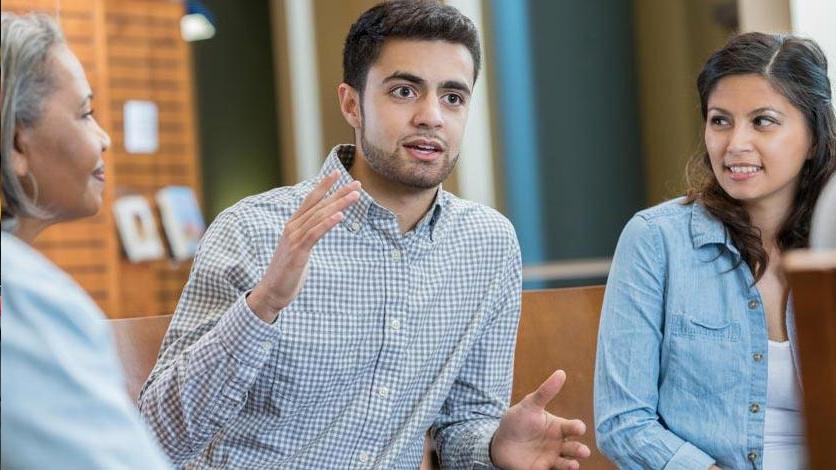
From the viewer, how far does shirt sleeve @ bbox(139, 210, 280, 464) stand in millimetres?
1535

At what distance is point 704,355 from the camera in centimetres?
185

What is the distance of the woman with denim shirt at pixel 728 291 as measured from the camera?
71.3 inches

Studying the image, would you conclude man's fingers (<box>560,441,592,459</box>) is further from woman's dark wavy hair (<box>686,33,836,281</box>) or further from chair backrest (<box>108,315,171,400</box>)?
chair backrest (<box>108,315,171,400</box>)

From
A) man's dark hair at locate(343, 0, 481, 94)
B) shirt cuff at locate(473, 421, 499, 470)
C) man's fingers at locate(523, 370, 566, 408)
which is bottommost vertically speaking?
shirt cuff at locate(473, 421, 499, 470)

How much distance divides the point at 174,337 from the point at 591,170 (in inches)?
123

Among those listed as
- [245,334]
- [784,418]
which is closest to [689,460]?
[784,418]

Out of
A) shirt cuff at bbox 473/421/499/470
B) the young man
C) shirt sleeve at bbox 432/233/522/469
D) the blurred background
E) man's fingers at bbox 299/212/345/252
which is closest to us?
man's fingers at bbox 299/212/345/252

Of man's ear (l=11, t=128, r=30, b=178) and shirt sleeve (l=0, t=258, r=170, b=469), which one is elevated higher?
man's ear (l=11, t=128, r=30, b=178)

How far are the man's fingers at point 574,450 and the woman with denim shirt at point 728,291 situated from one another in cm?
23

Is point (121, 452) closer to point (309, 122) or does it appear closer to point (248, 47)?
point (309, 122)

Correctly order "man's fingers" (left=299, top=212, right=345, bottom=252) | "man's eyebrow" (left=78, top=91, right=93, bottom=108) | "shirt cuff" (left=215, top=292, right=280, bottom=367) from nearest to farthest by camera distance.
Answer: "man's eyebrow" (left=78, top=91, right=93, bottom=108) → "man's fingers" (left=299, top=212, right=345, bottom=252) → "shirt cuff" (left=215, top=292, right=280, bottom=367)

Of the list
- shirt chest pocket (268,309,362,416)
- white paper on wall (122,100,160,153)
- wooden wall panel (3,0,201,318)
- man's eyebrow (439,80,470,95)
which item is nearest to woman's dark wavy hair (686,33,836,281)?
man's eyebrow (439,80,470,95)

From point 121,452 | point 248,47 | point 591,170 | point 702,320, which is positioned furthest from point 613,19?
point 121,452

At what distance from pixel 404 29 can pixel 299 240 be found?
61 centimetres
